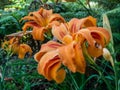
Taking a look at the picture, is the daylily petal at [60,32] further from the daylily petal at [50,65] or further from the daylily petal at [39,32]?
the daylily petal at [39,32]

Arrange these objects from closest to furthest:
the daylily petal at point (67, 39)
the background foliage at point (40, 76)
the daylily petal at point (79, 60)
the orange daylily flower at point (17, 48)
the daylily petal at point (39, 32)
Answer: the daylily petal at point (79, 60)
the daylily petal at point (67, 39)
the daylily petal at point (39, 32)
the orange daylily flower at point (17, 48)
the background foliage at point (40, 76)

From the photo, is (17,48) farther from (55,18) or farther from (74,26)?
(74,26)

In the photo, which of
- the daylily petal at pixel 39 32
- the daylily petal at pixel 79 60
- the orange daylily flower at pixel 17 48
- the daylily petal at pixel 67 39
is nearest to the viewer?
the daylily petal at pixel 79 60

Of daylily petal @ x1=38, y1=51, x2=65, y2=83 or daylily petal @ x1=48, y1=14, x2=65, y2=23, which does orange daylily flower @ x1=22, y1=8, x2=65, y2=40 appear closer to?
daylily petal @ x1=48, y1=14, x2=65, y2=23

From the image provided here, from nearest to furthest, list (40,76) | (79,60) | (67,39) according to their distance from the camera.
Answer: (79,60) → (67,39) → (40,76)

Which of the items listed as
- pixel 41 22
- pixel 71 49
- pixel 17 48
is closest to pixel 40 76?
pixel 17 48

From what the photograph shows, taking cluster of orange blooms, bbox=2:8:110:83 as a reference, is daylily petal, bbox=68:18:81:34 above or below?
above

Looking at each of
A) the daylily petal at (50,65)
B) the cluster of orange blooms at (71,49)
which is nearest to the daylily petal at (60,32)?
the cluster of orange blooms at (71,49)

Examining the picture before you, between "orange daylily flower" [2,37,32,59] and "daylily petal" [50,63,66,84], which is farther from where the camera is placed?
"orange daylily flower" [2,37,32,59]

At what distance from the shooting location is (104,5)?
399cm

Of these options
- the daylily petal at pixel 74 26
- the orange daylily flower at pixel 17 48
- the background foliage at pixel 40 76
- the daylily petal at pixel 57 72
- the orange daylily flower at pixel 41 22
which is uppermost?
the daylily petal at pixel 74 26

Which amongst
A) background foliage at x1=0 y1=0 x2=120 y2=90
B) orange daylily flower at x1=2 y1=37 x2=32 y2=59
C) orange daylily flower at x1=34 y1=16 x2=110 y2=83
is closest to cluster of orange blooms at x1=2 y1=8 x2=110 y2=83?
orange daylily flower at x1=34 y1=16 x2=110 y2=83

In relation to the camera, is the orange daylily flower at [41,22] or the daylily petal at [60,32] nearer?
the daylily petal at [60,32]

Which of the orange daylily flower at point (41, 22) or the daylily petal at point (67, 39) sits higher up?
the daylily petal at point (67, 39)
